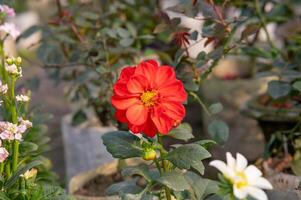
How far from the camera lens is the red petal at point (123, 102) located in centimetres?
129

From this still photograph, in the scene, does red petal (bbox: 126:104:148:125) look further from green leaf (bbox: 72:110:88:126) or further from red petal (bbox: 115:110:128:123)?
green leaf (bbox: 72:110:88:126)

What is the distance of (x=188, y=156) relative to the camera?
1.36m

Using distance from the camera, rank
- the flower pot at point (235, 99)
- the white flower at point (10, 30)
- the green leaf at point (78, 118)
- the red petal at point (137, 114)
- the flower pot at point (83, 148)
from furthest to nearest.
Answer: the flower pot at point (235, 99) → the green leaf at point (78, 118) → the flower pot at point (83, 148) → the white flower at point (10, 30) → the red petal at point (137, 114)

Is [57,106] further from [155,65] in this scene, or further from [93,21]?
[155,65]

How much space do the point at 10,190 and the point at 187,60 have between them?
700 millimetres

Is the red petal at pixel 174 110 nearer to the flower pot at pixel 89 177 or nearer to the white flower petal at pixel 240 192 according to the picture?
the white flower petal at pixel 240 192

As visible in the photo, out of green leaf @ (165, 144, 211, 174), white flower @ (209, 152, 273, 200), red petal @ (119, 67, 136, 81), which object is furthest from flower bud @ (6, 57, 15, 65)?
white flower @ (209, 152, 273, 200)

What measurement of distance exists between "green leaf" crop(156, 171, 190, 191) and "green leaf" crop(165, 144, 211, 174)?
3 cm

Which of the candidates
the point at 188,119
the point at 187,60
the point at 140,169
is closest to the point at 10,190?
the point at 140,169

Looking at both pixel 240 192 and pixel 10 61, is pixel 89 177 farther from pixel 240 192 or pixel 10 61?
pixel 240 192

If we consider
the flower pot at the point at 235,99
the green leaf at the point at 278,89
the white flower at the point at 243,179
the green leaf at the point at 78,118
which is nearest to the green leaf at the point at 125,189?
the white flower at the point at 243,179

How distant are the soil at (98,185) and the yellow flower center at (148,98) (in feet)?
2.73

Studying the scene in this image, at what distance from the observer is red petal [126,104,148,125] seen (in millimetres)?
1281

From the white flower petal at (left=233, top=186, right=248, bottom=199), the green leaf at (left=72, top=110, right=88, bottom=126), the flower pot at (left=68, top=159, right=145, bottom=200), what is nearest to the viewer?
the white flower petal at (left=233, top=186, right=248, bottom=199)
